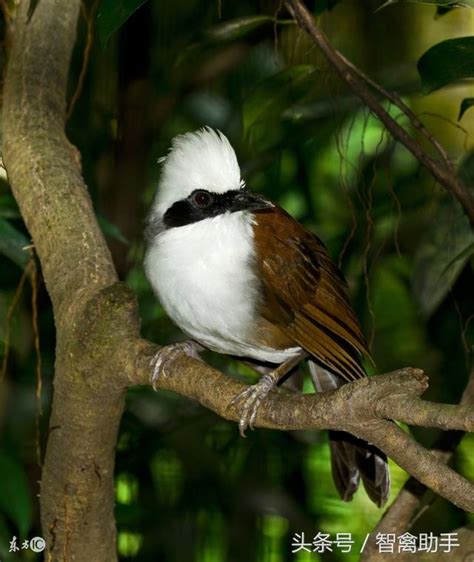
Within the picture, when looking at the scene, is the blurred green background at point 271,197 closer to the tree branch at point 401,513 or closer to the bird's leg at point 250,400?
the tree branch at point 401,513

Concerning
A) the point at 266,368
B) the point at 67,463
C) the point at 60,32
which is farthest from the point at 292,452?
the point at 60,32

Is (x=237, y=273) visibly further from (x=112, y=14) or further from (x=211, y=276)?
(x=112, y=14)

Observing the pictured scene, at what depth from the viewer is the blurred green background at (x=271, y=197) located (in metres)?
3.00

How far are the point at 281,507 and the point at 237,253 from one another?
1.07 m

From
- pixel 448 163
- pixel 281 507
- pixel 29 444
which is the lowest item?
pixel 281 507

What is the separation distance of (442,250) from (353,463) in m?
0.59

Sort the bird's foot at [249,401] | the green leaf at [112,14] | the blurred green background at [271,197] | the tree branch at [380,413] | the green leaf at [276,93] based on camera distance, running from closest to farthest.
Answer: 1. the tree branch at [380,413]
2. the bird's foot at [249,401]
3. the green leaf at [112,14]
4. the green leaf at [276,93]
5. the blurred green background at [271,197]

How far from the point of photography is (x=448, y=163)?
233 cm

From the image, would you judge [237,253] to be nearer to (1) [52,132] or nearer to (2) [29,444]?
(1) [52,132]

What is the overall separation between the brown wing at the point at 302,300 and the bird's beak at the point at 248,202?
0.32 ft

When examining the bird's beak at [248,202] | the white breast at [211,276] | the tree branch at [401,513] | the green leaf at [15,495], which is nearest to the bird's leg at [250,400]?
the white breast at [211,276]

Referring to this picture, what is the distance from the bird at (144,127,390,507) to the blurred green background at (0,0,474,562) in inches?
25.0

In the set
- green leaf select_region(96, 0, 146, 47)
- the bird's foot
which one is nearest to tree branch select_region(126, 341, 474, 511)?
the bird's foot

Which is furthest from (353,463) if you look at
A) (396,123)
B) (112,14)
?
(112,14)
